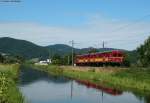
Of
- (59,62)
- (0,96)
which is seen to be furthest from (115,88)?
(59,62)

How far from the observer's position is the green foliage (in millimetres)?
60547

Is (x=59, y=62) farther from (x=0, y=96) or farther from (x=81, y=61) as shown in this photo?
(x=0, y=96)

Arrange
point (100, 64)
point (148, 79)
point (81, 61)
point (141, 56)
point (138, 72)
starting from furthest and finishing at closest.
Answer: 1. point (81, 61)
2. point (100, 64)
3. point (141, 56)
4. point (138, 72)
5. point (148, 79)

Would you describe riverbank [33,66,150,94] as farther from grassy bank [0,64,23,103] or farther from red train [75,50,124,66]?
grassy bank [0,64,23,103]

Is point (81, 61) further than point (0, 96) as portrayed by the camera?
Yes

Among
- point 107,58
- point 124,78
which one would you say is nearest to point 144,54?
point 107,58

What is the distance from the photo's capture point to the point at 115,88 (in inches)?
1624

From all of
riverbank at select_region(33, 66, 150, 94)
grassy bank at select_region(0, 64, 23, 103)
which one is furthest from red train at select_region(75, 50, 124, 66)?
grassy bank at select_region(0, 64, 23, 103)

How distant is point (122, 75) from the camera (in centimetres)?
4519

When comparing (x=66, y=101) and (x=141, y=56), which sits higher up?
(x=141, y=56)

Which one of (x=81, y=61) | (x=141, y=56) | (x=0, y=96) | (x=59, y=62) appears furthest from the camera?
(x=59, y=62)

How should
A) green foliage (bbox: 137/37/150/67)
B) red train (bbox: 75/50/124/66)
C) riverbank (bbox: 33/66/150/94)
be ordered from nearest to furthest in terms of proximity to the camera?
riverbank (bbox: 33/66/150/94)
red train (bbox: 75/50/124/66)
green foliage (bbox: 137/37/150/67)

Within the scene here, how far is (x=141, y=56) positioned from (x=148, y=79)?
2473 centimetres

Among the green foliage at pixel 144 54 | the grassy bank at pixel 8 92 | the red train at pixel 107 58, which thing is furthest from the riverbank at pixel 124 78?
the grassy bank at pixel 8 92
